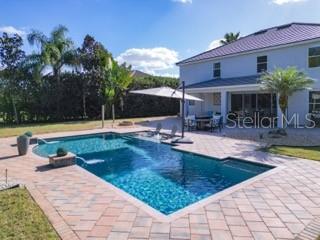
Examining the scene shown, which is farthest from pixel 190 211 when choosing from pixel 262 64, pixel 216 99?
pixel 216 99

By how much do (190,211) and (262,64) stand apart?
21.4 metres

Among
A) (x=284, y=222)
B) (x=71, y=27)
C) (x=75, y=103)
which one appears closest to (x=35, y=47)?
(x=71, y=27)

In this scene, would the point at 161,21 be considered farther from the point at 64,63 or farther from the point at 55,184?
the point at 55,184

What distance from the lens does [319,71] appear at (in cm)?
2075

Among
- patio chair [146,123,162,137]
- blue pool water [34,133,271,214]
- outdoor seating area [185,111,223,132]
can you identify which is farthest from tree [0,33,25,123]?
outdoor seating area [185,111,223,132]

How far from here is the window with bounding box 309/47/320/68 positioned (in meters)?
20.8

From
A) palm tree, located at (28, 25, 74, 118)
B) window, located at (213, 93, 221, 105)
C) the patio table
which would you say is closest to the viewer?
the patio table

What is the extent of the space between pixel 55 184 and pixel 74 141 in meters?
9.92

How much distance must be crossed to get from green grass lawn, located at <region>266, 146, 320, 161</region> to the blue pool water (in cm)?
243

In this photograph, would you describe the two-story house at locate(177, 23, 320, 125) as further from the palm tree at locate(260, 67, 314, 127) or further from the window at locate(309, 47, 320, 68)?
the palm tree at locate(260, 67, 314, 127)

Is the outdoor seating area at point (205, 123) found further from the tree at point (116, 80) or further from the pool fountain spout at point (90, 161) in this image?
the tree at point (116, 80)

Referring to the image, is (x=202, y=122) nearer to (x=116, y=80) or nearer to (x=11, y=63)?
(x=116, y=80)

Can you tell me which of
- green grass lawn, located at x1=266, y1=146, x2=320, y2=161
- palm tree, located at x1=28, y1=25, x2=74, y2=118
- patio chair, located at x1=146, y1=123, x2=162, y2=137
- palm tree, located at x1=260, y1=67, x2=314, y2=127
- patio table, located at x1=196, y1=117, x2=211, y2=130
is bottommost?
green grass lawn, located at x1=266, y1=146, x2=320, y2=161

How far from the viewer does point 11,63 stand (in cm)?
2561
